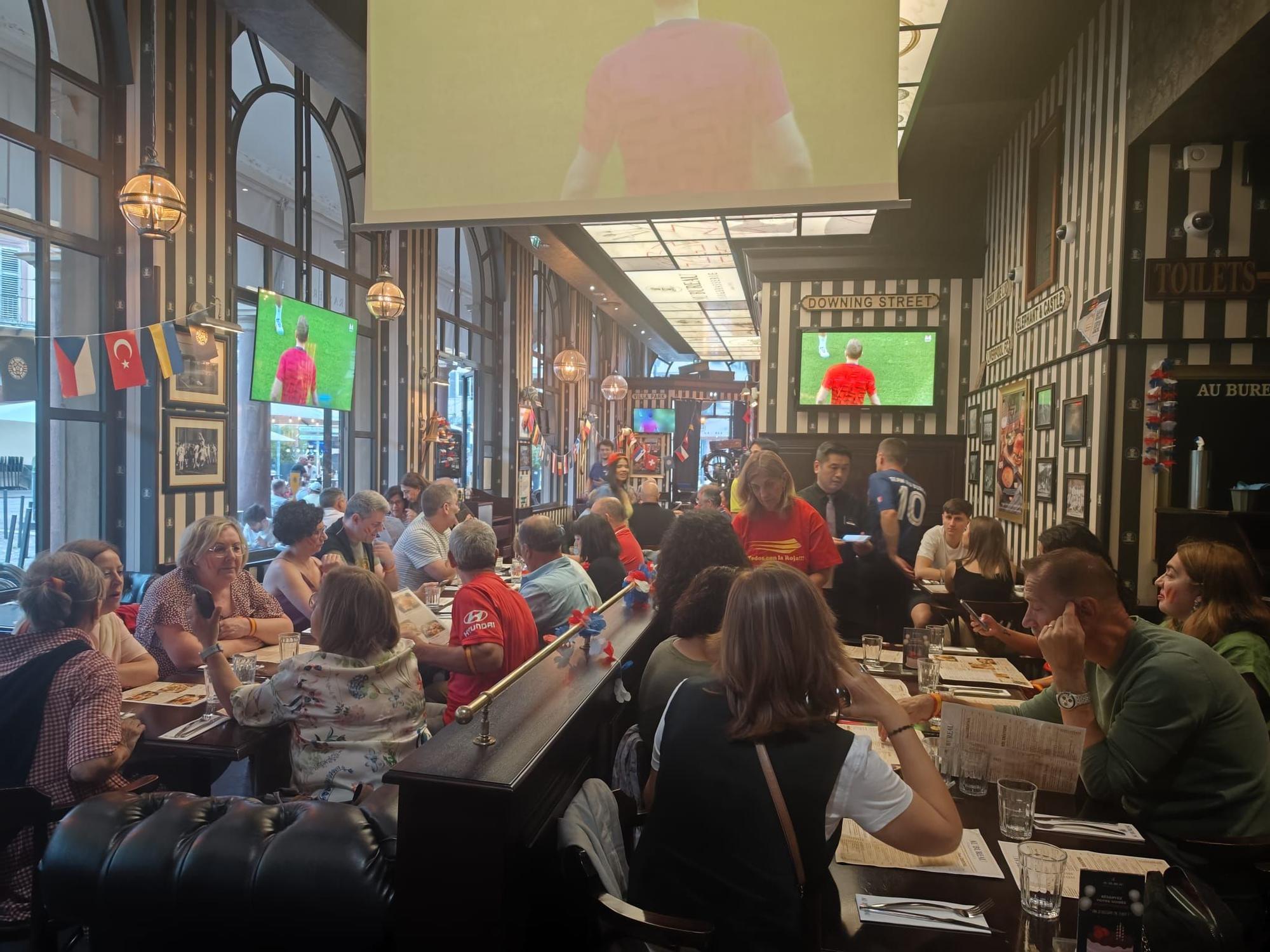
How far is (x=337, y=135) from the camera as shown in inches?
318

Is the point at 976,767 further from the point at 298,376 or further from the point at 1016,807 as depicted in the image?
the point at 298,376

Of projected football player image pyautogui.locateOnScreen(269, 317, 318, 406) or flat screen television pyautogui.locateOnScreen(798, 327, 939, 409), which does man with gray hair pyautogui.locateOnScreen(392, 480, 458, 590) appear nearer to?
projected football player image pyautogui.locateOnScreen(269, 317, 318, 406)

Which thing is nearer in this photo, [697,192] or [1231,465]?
[697,192]

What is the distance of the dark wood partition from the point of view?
1.61 metres

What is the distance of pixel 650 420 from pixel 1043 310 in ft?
48.0

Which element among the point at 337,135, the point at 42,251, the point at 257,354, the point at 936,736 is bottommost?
the point at 936,736

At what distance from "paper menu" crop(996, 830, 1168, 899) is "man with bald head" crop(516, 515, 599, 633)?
2142mm

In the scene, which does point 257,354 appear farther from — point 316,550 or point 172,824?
point 172,824

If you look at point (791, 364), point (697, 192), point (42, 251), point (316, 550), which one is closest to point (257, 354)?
point (42, 251)

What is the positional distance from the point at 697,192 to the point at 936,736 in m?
2.57

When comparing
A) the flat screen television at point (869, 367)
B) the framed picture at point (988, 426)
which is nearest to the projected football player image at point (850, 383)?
the flat screen television at point (869, 367)

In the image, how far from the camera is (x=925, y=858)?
69.1 inches

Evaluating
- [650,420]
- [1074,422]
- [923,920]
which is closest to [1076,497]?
[1074,422]

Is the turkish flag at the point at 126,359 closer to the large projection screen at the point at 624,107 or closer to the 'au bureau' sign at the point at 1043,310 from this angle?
the large projection screen at the point at 624,107
